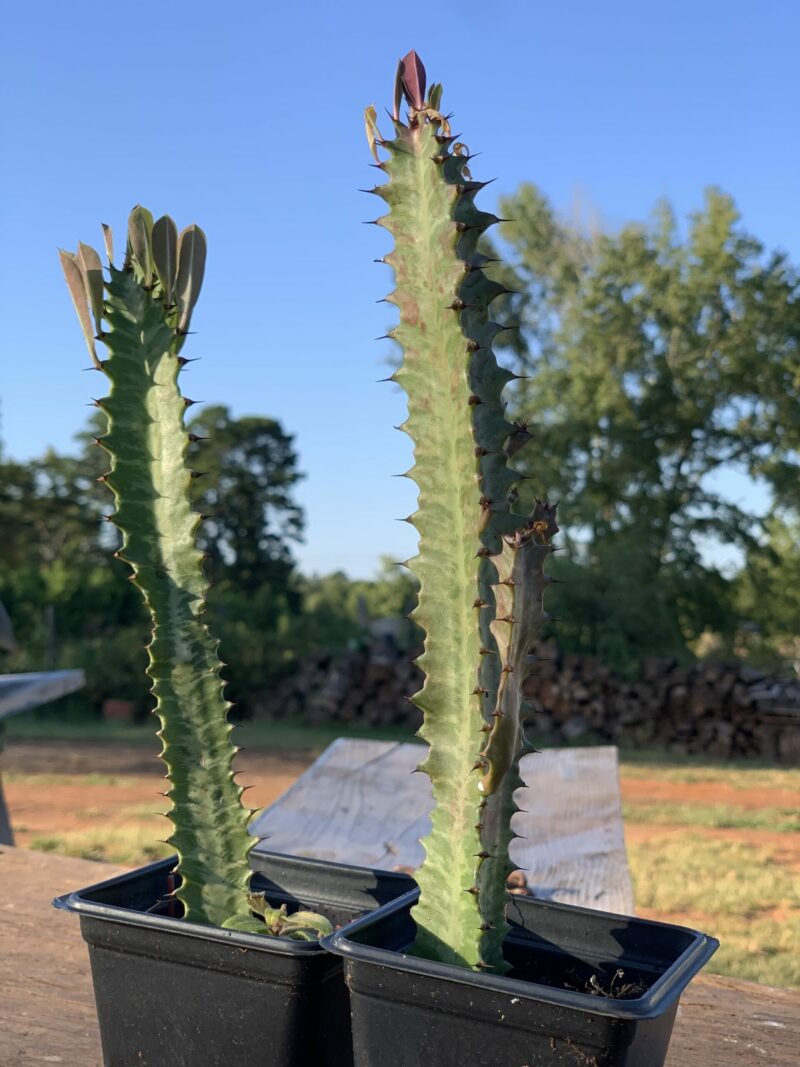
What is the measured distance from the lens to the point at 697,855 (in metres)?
5.85

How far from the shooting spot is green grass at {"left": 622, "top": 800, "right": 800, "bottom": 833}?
23.0 ft

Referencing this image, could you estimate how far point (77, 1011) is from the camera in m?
1.66

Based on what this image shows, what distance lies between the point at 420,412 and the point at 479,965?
676 mm

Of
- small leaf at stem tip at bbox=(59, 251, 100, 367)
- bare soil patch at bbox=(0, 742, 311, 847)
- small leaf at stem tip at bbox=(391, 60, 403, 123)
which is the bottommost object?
bare soil patch at bbox=(0, 742, 311, 847)

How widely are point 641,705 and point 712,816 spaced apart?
526cm

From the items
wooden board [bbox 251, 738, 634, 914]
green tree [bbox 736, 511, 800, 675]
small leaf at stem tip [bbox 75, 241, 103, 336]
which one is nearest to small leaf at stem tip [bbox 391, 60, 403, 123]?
small leaf at stem tip [bbox 75, 241, 103, 336]

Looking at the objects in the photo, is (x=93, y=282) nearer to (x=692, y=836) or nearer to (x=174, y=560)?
(x=174, y=560)

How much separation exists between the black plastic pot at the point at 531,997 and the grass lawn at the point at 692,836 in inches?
117

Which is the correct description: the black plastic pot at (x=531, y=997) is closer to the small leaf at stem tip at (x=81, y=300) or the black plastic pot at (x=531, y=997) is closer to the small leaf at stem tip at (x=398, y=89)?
the small leaf at stem tip at (x=81, y=300)

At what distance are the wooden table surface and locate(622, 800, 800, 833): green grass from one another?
216 inches

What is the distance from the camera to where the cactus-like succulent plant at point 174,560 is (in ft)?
4.49

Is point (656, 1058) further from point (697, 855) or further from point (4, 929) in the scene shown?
point (697, 855)

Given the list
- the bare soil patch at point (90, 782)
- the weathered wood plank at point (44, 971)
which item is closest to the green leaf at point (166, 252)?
the weathered wood plank at point (44, 971)

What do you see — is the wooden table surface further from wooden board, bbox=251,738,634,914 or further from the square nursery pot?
wooden board, bbox=251,738,634,914
